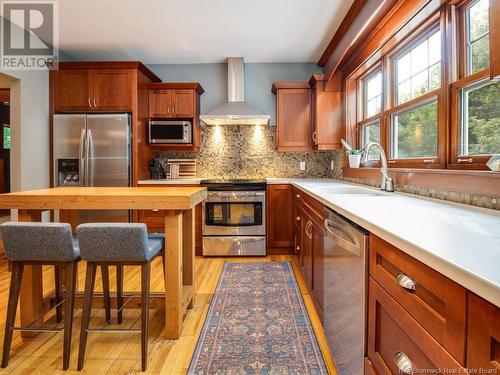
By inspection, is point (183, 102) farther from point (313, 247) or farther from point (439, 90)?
point (439, 90)

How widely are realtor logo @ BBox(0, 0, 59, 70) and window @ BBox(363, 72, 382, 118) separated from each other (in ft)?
10.5

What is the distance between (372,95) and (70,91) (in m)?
3.59

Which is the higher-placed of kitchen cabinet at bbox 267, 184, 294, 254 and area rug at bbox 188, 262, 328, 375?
kitchen cabinet at bbox 267, 184, 294, 254

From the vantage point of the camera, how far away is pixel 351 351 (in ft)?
4.55

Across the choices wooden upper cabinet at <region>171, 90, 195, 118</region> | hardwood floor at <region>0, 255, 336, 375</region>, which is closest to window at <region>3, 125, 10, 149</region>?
wooden upper cabinet at <region>171, 90, 195, 118</region>

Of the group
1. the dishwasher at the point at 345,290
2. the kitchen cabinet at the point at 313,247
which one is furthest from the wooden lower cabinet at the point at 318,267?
the dishwasher at the point at 345,290

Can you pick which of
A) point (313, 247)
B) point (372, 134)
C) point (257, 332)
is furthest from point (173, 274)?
point (372, 134)

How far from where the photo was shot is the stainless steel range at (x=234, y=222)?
3.91 metres

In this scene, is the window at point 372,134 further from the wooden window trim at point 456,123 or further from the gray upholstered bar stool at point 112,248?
the gray upholstered bar stool at point 112,248

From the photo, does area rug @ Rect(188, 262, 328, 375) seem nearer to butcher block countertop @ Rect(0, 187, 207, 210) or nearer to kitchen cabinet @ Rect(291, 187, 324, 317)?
kitchen cabinet @ Rect(291, 187, 324, 317)

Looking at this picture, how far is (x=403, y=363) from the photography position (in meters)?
0.91

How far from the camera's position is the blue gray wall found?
4.53 m

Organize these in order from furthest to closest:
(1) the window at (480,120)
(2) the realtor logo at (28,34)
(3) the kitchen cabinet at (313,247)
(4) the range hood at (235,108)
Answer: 1. (4) the range hood at (235,108)
2. (2) the realtor logo at (28,34)
3. (3) the kitchen cabinet at (313,247)
4. (1) the window at (480,120)

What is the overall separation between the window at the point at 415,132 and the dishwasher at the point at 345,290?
97 cm
